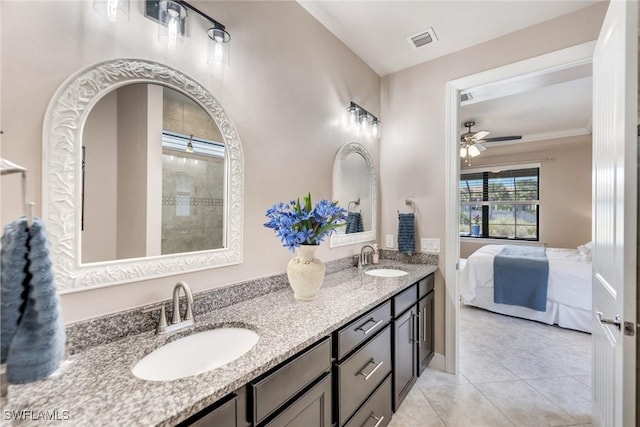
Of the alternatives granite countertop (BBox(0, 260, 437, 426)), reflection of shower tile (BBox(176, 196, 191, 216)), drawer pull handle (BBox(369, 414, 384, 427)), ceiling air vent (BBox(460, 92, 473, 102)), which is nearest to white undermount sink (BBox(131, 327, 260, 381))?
granite countertop (BBox(0, 260, 437, 426))

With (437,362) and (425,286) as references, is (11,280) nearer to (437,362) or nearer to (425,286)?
(425,286)

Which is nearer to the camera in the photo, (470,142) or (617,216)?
(617,216)

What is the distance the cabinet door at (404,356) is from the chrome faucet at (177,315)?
117 centimetres

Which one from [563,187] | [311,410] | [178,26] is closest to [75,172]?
[178,26]

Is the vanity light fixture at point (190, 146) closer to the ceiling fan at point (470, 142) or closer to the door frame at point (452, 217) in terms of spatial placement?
the door frame at point (452, 217)

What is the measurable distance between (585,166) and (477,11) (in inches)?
180

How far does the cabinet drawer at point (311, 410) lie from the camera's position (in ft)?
3.03

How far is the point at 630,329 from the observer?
98 cm

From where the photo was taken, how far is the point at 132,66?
1035 millimetres

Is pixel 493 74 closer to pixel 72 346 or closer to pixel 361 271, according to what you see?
pixel 361 271

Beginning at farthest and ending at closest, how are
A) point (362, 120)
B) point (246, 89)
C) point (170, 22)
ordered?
point (362, 120)
point (246, 89)
point (170, 22)

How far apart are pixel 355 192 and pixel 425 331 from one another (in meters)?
1.24

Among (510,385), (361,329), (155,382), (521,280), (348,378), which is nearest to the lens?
(155,382)

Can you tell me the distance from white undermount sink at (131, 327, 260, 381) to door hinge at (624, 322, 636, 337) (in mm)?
1318
